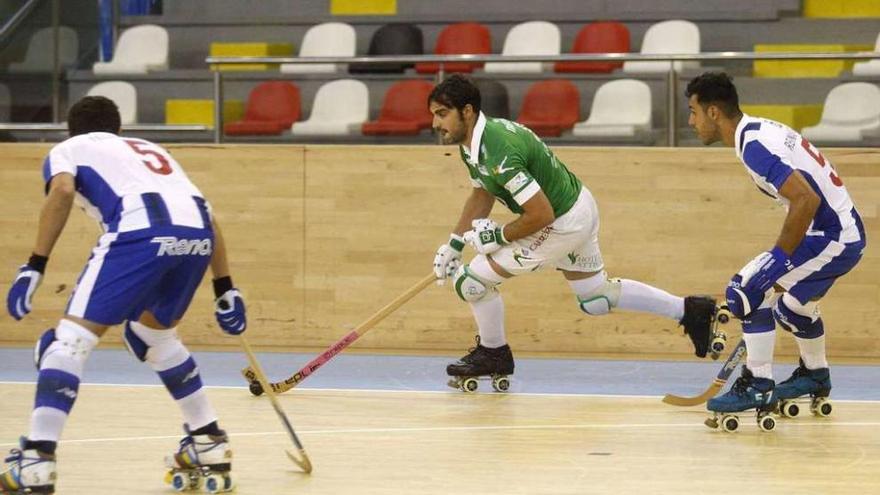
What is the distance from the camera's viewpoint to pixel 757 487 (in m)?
6.25

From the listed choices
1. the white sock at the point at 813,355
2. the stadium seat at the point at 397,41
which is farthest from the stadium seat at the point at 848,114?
the stadium seat at the point at 397,41

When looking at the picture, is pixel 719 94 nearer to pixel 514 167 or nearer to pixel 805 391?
pixel 514 167

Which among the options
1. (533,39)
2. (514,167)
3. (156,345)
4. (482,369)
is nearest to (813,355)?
(514,167)

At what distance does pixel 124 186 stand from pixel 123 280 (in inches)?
15.9

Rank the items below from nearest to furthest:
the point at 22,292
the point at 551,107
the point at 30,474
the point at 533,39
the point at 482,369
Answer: the point at 30,474 → the point at 22,292 → the point at 482,369 → the point at 551,107 → the point at 533,39

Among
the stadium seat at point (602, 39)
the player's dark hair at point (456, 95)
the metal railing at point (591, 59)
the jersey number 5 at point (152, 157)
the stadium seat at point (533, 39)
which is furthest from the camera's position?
the stadium seat at point (533, 39)

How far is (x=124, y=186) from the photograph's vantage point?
605 centimetres

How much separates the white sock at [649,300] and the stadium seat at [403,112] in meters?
2.93

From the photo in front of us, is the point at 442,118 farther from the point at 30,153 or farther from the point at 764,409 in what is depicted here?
the point at 30,153

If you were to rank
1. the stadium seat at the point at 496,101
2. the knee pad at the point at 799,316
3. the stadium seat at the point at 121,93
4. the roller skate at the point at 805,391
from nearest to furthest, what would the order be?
1. the knee pad at the point at 799,316
2. the roller skate at the point at 805,391
3. the stadium seat at the point at 496,101
4. the stadium seat at the point at 121,93

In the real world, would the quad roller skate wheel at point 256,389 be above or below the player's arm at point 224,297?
below

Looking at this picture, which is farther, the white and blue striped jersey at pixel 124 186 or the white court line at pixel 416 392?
the white court line at pixel 416 392

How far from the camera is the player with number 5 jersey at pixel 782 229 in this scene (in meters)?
7.41

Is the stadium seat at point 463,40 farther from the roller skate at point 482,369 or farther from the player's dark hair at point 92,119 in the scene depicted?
the player's dark hair at point 92,119
